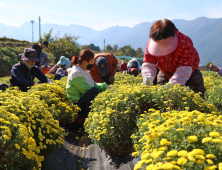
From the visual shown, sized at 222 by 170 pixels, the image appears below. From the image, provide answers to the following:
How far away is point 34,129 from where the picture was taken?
2.34m

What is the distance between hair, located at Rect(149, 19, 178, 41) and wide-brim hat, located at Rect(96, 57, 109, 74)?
9.55ft

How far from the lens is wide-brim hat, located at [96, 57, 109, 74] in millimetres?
5386

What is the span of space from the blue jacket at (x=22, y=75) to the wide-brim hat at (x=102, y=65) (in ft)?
5.37

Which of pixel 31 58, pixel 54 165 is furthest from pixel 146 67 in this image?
pixel 31 58

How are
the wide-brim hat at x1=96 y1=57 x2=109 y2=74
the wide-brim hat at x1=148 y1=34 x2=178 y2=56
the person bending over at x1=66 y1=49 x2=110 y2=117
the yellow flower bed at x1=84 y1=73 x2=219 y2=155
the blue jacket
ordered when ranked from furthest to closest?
the wide-brim hat at x1=96 y1=57 x2=109 y2=74 → the blue jacket → the person bending over at x1=66 y1=49 x2=110 y2=117 → the wide-brim hat at x1=148 y1=34 x2=178 y2=56 → the yellow flower bed at x1=84 y1=73 x2=219 y2=155

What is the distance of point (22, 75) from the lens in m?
4.92

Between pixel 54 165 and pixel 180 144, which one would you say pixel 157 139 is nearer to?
pixel 180 144

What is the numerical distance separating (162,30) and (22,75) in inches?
149

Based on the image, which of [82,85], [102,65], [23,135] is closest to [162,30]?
[23,135]

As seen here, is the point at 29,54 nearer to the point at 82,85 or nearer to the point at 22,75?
the point at 22,75

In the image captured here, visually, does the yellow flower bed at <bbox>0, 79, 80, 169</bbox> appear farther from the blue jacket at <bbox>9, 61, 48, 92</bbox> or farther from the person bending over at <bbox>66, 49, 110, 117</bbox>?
the blue jacket at <bbox>9, 61, 48, 92</bbox>

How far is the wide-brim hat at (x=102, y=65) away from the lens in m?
5.39

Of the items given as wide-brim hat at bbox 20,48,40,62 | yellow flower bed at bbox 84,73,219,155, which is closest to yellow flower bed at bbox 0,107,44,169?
yellow flower bed at bbox 84,73,219,155

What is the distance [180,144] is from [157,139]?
0.54ft
